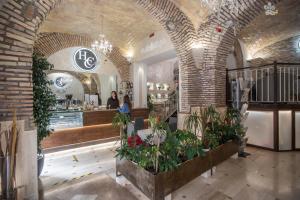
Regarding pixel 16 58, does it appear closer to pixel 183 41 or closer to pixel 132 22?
pixel 183 41

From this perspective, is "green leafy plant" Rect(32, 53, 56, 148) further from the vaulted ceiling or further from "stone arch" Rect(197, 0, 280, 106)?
"stone arch" Rect(197, 0, 280, 106)

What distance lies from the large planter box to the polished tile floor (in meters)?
0.26

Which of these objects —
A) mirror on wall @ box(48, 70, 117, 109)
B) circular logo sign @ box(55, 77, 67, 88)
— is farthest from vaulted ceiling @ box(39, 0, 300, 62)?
circular logo sign @ box(55, 77, 67, 88)

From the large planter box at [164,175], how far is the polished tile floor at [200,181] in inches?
10.4

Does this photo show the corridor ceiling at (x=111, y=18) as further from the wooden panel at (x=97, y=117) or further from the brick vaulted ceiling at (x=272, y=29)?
the wooden panel at (x=97, y=117)

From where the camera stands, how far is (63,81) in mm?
8125

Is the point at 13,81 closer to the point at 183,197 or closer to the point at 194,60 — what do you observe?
the point at 183,197

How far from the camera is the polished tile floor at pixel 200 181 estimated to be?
9.59 feet

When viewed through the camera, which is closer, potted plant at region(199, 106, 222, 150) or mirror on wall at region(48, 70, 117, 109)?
potted plant at region(199, 106, 222, 150)

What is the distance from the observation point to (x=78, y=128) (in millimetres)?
5750

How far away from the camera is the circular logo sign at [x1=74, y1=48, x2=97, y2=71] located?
8.21 m

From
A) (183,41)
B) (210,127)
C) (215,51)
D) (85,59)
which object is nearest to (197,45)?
(183,41)

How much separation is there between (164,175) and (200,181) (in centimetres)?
124

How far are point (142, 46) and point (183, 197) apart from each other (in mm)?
7037
